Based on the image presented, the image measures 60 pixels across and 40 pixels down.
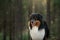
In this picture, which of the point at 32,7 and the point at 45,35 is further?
the point at 32,7

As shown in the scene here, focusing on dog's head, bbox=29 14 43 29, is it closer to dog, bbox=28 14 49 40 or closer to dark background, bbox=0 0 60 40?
dog, bbox=28 14 49 40

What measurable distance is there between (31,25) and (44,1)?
220 centimetres

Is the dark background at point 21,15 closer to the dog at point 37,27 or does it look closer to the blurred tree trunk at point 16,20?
the blurred tree trunk at point 16,20

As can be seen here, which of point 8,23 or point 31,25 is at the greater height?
point 31,25

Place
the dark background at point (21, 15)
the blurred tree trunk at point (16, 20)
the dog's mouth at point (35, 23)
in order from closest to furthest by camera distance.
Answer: the dog's mouth at point (35, 23)
the dark background at point (21, 15)
the blurred tree trunk at point (16, 20)

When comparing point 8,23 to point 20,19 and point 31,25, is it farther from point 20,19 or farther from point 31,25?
point 31,25

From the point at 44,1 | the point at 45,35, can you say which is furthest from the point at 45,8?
the point at 45,35

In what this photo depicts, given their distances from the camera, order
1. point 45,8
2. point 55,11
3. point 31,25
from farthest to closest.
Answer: point 45,8 < point 55,11 < point 31,25

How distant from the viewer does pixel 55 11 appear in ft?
12.8

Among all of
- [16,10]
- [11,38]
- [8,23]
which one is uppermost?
[16,10]

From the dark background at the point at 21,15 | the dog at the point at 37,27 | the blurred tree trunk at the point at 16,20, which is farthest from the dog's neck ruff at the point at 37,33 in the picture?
the blurred tree trunk at the point at 16,20

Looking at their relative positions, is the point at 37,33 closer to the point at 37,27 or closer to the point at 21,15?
the point at 37,27

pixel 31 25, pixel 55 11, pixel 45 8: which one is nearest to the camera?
pixel 31 25

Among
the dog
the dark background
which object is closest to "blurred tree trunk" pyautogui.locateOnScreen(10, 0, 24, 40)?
the dark background
